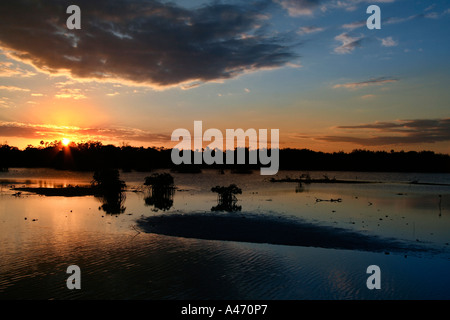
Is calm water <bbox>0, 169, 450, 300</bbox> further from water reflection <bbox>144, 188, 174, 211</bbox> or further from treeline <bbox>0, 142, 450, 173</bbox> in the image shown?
treeline <bbox>0, 142, 450, 173</bbox>

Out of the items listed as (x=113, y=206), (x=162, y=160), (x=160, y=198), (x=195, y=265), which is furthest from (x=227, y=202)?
(x=162, y=160)

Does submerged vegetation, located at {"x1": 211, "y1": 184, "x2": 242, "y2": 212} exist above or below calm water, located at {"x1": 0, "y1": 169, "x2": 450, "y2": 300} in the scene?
above

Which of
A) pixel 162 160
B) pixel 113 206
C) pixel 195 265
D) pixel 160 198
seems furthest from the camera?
pixel 162 160

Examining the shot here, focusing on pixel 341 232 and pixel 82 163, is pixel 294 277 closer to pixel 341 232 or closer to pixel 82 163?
pixel 341 232

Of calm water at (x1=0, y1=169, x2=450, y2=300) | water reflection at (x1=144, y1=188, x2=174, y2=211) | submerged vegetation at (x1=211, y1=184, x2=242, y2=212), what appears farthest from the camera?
water reflection at (x1=144, y1=188, x2=174, y2=211)

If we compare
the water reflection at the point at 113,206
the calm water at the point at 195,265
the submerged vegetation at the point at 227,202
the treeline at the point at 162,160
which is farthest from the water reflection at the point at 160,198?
the treeline at the point at 162,160

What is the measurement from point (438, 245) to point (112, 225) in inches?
841

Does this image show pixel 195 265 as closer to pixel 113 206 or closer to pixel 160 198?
pixel 113 206

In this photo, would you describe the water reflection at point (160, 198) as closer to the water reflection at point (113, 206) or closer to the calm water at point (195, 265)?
the water reflection at point (113, 206)

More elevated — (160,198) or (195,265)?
(160,198)

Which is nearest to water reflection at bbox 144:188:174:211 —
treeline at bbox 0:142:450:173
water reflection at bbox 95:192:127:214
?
water reflection at bbox 95:192:127:214

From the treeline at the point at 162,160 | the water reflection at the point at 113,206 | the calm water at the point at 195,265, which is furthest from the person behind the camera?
the treeline at the point at 162,160

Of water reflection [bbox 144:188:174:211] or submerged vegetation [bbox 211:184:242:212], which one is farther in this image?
water reflection [bbox 144:188:174:211]

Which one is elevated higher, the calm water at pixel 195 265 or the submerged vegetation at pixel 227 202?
A: the submerged vegetation at pixel 227 202
